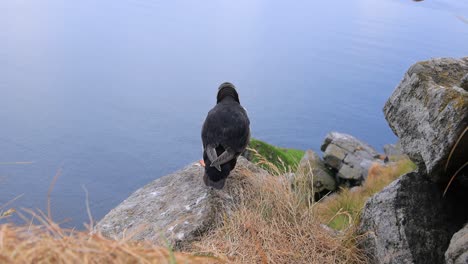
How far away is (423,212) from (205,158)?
225 cm

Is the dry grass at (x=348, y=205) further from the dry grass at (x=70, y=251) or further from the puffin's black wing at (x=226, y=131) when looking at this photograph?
the dry grass at (x=70, y=251)

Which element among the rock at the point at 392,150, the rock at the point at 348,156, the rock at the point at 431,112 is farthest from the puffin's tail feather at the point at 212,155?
the rock at the point at 392,150

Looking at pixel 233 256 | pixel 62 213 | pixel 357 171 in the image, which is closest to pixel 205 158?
pixel 233 256

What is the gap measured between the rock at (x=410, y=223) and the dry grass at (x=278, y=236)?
30cm

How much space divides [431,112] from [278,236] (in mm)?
1584

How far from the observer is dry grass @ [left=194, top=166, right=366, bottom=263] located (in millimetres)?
4066

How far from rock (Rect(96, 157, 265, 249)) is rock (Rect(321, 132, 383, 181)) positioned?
681cm

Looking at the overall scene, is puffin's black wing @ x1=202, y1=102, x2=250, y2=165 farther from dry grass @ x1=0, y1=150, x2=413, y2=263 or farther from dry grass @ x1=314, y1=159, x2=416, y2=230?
dry grass @ x1=314, y1=159, x2=416, y2=230

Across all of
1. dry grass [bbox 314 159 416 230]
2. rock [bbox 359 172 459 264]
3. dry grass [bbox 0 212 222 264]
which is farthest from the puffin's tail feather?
dry grass [bbox 0 212 222 264]

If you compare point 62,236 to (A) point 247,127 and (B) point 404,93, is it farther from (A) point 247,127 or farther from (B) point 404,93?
(A) point 247,127

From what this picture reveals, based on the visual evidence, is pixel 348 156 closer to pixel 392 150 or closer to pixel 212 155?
pixel 392 150

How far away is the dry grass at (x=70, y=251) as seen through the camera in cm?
168

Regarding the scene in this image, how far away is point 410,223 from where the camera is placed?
401 centimetres

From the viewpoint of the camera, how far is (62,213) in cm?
1393
